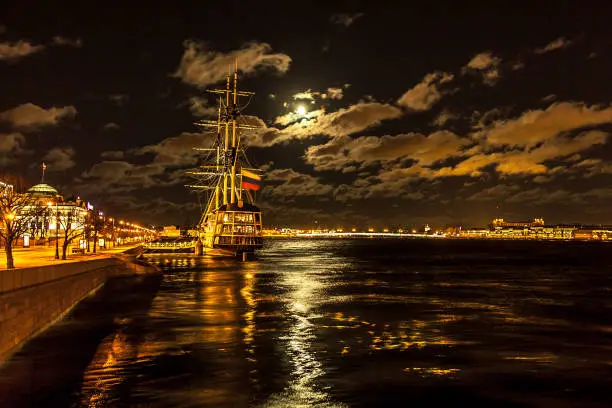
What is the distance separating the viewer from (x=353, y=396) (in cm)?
1519

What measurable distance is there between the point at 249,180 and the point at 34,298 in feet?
348

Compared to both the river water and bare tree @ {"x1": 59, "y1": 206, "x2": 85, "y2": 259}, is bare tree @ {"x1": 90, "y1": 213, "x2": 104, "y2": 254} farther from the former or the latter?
the river water

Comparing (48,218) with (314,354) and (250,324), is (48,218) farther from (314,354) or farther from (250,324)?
(314,354)

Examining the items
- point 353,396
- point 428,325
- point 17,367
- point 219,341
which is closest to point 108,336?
point 219,341

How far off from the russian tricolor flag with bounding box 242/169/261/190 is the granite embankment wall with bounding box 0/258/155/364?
87466 mm

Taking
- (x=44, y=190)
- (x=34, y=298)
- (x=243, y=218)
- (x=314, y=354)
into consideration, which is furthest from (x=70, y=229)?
(x=314, y=354)

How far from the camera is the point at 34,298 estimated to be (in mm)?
23203

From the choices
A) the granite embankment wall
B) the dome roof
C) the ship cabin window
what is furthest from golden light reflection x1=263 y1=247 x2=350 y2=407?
the dome roof

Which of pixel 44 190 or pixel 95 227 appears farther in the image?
pixel 44 190

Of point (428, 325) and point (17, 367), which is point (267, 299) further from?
point (17, 367)

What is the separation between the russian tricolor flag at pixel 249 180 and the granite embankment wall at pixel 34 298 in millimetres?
87466

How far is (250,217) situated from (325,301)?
6675 centimetres

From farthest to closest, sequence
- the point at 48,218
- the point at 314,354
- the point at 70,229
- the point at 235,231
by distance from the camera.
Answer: the point at 48,218 < the point at 70,229 < the point at 235,231 < the point at 314,354

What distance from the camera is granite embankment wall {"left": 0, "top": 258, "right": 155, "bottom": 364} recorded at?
1925 centimetres
